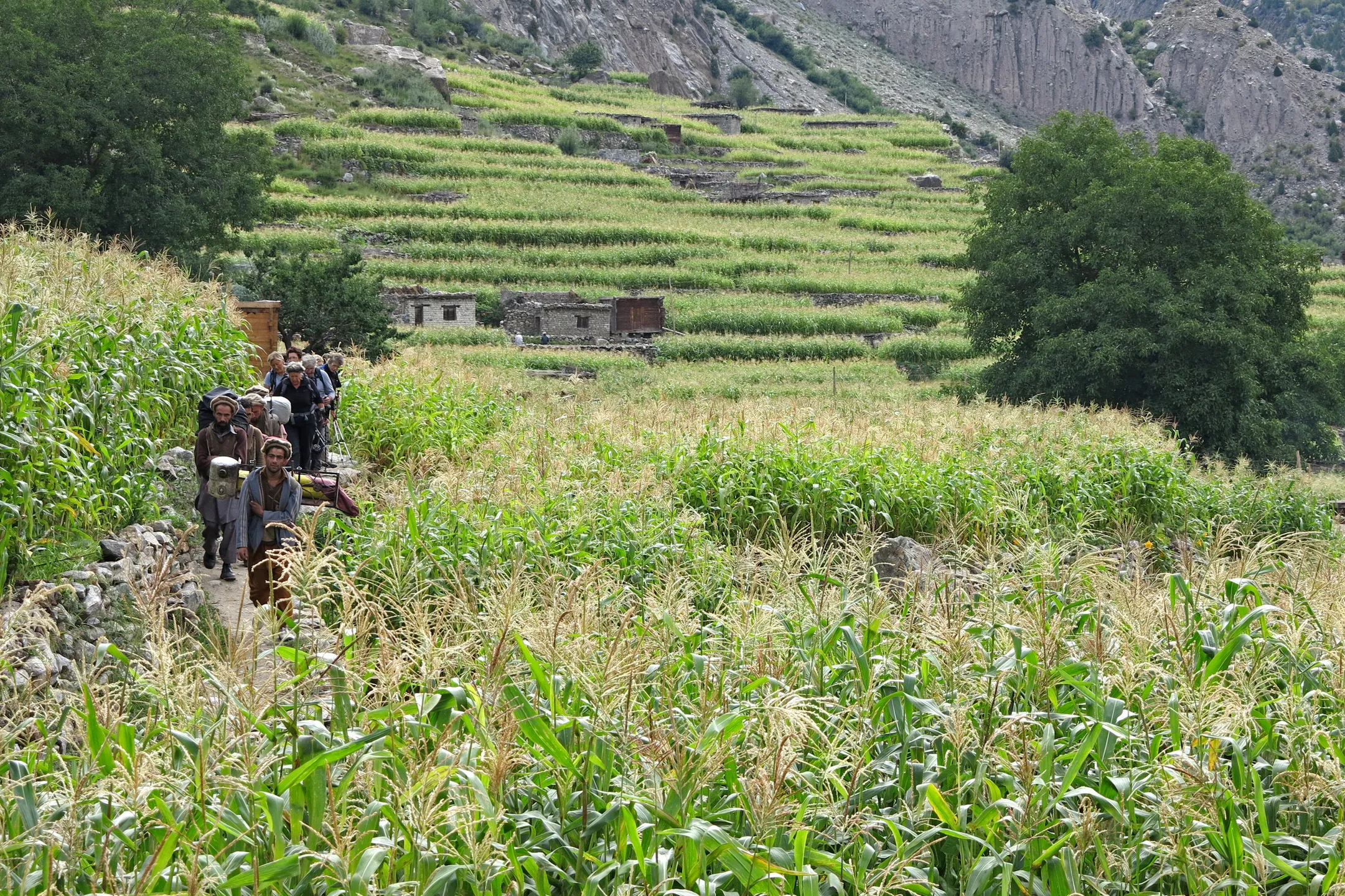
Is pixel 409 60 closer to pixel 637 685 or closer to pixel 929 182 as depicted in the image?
pixel 929 182

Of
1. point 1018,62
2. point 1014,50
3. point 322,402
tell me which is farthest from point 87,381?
point 1014,50

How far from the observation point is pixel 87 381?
989cm

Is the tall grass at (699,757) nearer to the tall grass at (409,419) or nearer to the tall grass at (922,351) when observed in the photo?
the tall grass at (409,419)

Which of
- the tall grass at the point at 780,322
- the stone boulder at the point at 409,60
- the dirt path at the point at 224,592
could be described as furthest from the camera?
the stone boulder at the point at 409,60

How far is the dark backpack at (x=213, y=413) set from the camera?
10117mm

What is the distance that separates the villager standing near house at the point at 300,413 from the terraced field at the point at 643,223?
24042 mm

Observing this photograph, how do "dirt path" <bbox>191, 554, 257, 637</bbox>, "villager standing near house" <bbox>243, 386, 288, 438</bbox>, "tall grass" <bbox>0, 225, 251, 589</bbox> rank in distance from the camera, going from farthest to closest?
"villager standing near house" <bbox>243, 386, 288, 438</bbox> < "dirt path" <bbox>191, 554, 257, 637</bbox> < "tall grass" <bbox>0, 225, 251, 589</bbox>

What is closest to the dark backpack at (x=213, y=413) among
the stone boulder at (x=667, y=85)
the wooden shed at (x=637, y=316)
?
the wooden shed at (x=637, y=316)

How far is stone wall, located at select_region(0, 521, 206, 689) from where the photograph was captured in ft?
22.7

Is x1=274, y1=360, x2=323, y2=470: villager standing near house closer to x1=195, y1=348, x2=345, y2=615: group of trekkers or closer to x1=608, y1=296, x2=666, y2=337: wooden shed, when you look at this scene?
x1=195, y1=348, x2=345, y2=615: group of trekkers

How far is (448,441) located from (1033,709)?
33.0ft

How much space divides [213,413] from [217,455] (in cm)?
38

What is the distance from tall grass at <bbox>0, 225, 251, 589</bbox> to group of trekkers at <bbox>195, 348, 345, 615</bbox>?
0.68m

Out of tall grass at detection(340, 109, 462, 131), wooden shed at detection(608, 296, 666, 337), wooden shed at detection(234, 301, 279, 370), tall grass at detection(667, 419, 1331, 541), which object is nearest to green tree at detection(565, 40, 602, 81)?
tall grass at detection(340, 109, 462, 131)
